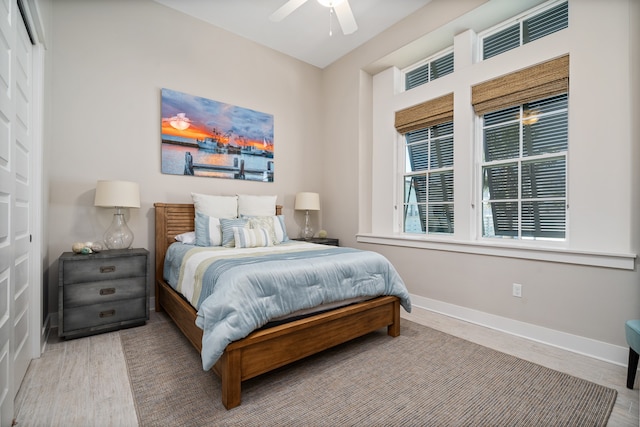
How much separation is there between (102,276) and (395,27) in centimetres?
402

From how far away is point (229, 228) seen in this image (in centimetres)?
300

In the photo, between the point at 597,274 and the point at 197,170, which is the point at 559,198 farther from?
the point at 197,170

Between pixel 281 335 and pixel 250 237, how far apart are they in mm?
1317

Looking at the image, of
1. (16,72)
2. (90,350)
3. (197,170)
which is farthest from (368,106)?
(90,350)

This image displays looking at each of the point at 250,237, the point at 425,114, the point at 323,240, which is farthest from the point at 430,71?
the point at 250,237

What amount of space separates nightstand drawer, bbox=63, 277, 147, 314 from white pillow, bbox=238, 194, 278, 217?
124 cm

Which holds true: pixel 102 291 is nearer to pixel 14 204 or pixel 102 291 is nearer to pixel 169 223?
pixel 169 223

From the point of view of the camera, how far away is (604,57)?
2213 mm

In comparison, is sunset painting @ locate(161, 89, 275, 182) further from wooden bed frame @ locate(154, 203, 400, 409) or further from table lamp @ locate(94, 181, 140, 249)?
wooden bed frame @ locate(154, 203, 400, 409)

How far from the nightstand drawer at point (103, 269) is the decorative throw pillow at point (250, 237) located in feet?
2.74

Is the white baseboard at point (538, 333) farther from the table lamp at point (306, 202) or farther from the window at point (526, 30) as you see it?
the window at point (526, 30)

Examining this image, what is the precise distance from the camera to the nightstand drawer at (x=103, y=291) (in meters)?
2.39

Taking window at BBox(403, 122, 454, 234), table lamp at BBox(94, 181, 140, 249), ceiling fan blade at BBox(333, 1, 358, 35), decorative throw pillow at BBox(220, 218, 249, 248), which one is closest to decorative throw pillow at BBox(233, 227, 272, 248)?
decorative throw pillow at BBox(220, 218, 249, 248)

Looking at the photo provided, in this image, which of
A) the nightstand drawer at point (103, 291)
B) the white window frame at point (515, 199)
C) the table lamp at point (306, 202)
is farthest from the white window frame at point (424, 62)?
the nightstand drawer at point (103, 291)
